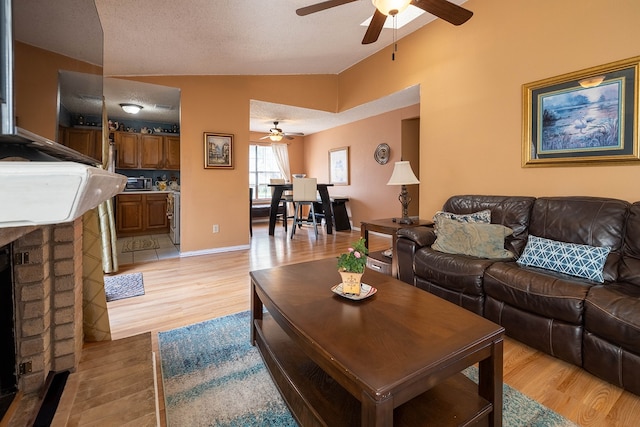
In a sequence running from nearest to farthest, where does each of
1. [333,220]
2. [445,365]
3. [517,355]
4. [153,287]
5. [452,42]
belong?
[445,365], [517,355], [153,287], [452,42], [333,220]

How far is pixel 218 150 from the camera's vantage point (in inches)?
167

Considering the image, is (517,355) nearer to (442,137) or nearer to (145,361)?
(145,361)

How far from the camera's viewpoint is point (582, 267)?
5.92 feet

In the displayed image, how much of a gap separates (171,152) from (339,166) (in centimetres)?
349

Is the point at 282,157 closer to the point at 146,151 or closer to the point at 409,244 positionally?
the point at 146,151

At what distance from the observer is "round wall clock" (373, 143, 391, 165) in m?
5.35

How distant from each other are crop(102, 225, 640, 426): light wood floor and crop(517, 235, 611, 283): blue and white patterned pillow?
1.78 feet

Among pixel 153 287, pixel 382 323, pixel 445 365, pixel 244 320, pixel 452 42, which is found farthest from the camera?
pixel 452 42

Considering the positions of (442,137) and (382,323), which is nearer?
(382,323)

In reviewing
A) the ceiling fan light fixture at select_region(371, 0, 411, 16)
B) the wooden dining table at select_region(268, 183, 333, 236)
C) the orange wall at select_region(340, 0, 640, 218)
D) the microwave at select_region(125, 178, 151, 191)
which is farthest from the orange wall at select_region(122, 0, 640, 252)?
the microwave at select_region(125, 178, 151, 191)

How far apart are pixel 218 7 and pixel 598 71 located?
118 inches

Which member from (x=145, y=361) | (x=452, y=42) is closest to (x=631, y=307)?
(x=145, y=361)

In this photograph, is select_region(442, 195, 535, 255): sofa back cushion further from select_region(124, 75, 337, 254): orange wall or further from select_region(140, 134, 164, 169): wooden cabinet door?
select_region(140, 134, 164, 169): wooden cabinet door

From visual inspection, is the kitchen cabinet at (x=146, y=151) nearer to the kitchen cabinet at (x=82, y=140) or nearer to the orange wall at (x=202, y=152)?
the orange wall at (x=202, y=152)
